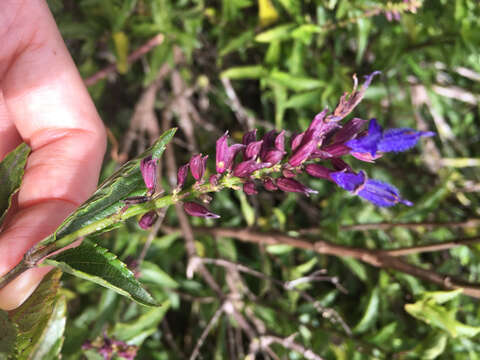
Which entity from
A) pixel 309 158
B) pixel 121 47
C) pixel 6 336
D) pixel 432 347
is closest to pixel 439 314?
pixel 432 347

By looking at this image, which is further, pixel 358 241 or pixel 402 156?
pixel 402 156

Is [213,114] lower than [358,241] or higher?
higher

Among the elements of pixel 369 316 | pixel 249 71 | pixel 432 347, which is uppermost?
pixel 249 71

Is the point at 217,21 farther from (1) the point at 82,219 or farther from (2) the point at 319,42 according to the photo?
(1) the point at 82,219

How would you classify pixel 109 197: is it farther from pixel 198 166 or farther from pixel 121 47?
pixel 121 47

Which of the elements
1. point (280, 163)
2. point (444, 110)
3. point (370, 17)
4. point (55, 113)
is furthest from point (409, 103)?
point (55, 113)

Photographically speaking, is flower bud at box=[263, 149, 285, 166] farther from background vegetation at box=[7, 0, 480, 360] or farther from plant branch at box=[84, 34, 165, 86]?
plant branch at box=[84, 34, 165, 86]
